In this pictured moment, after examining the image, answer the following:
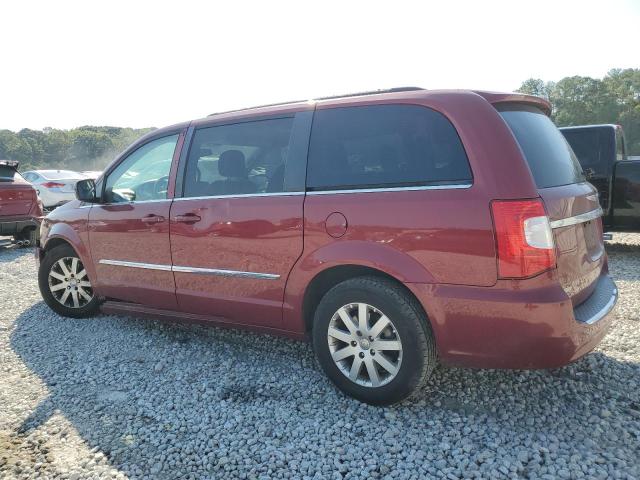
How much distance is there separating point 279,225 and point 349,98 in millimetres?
942

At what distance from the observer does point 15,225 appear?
9016mm

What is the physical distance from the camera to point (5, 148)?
175 feet

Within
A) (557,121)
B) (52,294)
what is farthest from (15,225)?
(557,121)

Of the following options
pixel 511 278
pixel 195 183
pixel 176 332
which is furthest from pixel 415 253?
pixel 176 332

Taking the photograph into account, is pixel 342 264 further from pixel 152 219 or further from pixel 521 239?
pixel 152 219

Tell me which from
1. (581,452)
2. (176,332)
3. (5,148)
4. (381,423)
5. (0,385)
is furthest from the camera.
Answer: (5,148)

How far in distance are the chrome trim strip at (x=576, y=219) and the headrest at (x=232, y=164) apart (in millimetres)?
2053

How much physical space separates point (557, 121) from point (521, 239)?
44.4 metres

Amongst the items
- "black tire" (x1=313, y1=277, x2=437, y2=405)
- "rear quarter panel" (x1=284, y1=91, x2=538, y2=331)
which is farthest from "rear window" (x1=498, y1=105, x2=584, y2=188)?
"black tire" (x1=313, y1=277, x2=437, y2=405)

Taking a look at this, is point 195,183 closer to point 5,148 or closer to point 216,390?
point 216,390

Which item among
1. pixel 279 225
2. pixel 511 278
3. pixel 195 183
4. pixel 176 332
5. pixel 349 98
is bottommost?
pixel 176 332

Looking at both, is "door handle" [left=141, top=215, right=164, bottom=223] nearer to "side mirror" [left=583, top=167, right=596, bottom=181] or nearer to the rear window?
the rear window

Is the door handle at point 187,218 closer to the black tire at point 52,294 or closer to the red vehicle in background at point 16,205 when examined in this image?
the black tire at point 52,294

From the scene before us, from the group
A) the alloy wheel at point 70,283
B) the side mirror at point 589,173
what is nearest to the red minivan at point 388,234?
the alloy wheel at point 70,283
